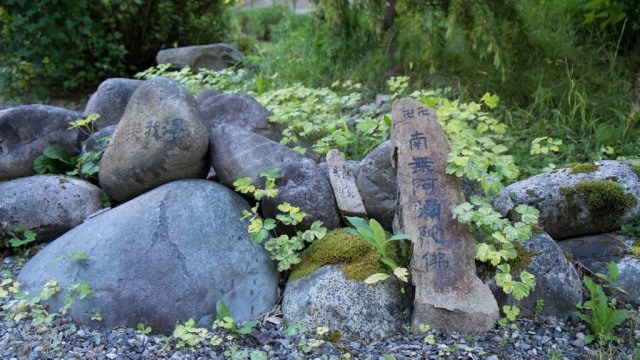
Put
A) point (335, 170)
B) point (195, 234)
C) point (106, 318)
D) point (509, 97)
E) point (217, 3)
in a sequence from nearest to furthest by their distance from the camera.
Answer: point (106, 318) → point (195, 234) → point (335, 170) → point (509, 97) → point (217, 3)

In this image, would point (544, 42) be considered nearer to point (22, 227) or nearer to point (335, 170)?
point (335, 170)

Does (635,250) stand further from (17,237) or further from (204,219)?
(17,237)

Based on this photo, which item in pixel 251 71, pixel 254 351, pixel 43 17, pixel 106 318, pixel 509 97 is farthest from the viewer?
pixel 251 71

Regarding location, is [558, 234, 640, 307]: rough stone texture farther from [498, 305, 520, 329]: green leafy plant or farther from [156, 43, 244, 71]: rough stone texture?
[156, 43, 244, 71]: rough stone texture

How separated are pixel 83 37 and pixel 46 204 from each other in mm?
3708

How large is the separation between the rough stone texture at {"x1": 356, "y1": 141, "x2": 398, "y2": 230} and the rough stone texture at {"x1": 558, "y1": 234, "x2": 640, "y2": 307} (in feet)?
3.52

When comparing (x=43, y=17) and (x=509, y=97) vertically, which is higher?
(x=43, y=17)

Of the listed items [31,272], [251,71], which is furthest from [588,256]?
[251,71]

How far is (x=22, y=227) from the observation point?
380cm

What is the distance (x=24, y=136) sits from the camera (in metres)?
4.29

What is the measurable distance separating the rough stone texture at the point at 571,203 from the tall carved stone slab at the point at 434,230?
577 millimetres

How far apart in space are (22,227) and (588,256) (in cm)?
346

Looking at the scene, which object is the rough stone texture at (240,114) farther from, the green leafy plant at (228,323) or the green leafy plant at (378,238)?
the green leafy plant at (228,323)

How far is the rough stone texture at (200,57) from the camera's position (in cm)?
720
